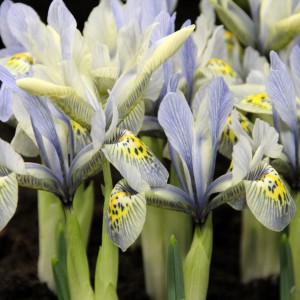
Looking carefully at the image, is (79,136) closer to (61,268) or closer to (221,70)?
(61,268)

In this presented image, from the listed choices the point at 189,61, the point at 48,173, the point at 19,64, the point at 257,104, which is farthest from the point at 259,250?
the point at 19,64

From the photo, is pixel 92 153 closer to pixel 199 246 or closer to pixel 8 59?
pixel 199 246

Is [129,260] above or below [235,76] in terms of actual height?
below

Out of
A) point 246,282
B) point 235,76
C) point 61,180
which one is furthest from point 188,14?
A: point 61,180

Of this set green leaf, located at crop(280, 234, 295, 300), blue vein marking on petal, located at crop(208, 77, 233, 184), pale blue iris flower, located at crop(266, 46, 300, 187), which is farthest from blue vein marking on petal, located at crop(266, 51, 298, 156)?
green leaf, located at crop(280, 234, 295, 300)

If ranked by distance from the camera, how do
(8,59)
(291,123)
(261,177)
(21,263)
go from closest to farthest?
(261,177), (291,123), (8,59), (21,263)

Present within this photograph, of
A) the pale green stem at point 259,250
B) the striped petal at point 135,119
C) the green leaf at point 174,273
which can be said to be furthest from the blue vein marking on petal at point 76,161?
the pale green stem at point 259,250

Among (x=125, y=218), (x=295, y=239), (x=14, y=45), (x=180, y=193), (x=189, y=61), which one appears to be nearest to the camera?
(x=125, y=218)
